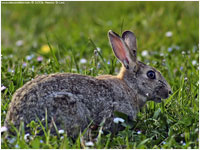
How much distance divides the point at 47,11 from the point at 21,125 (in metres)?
7.15

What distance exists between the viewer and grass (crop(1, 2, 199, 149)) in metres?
5.20

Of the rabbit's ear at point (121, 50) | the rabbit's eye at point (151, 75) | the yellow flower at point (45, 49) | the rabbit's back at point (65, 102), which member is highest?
the yellow flower at point (45, 49)

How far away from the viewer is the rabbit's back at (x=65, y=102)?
505cm

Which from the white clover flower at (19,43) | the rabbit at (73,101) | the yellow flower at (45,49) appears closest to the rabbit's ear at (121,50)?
Answer: the rabbit at (73,101)

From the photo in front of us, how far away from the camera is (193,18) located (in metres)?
10.6

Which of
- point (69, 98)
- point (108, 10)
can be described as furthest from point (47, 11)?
point (69, 98)

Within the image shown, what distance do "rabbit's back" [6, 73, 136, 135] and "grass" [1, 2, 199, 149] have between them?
19 centimetres

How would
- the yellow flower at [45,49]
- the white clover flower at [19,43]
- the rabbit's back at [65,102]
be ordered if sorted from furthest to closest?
the white clover flower at [19,43] < the yellow flower at [45,49] < the rabbit's back at [65,102]

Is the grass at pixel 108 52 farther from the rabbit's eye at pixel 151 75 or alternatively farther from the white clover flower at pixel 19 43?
the rabbit's eye at pixel 151 75

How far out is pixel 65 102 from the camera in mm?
5105

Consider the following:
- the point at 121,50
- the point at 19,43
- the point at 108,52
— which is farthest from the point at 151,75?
the point at 19,43

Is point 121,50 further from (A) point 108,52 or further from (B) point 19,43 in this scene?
(B) point 19,43

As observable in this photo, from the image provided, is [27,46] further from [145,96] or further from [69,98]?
[69,98]

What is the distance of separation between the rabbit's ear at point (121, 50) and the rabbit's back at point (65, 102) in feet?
2.97
